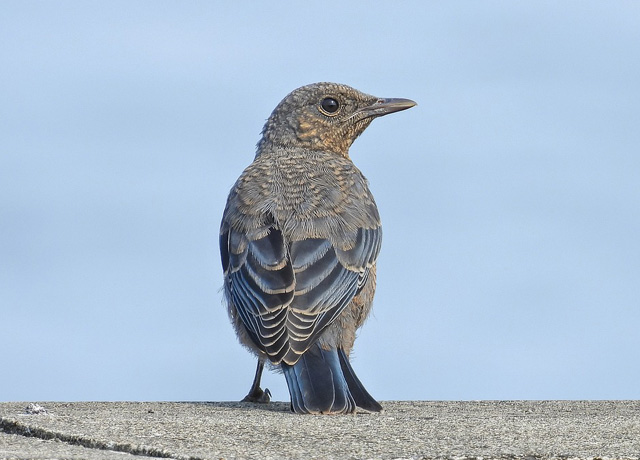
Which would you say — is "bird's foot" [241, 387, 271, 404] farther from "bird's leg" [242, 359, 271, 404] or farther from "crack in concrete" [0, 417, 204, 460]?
"crack in concrete" [0, 417, 204, 460]

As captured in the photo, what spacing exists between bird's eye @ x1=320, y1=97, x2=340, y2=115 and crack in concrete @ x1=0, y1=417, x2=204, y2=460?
4676mm

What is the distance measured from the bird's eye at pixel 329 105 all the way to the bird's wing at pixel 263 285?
7.40ft

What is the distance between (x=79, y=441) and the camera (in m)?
4.49

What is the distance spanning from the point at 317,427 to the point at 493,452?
1.06 metres

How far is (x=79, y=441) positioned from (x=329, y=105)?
5.13 m

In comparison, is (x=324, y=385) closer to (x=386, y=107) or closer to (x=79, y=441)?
(x=79, y=441)

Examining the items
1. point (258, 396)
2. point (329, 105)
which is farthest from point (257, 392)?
point (329, 105)

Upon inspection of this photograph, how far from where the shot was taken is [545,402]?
714 centimetres

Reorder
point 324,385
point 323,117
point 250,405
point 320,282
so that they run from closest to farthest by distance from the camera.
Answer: point 324,385
point 320,282
point 250,405
point 323,117

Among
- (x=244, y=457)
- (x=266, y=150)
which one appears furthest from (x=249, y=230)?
(x=244, y=457)

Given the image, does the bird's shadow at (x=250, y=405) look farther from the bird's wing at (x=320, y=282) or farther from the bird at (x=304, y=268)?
the bird's wing at (x=320, y=282)

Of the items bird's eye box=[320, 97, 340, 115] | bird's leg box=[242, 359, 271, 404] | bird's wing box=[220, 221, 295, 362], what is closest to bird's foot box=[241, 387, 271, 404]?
bird's leg box=[242, 359, 271, 404]

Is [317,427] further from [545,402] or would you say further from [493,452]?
[545,402]

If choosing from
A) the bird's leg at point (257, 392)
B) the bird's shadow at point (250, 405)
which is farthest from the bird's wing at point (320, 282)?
the bird's leg at point (257, 392)
